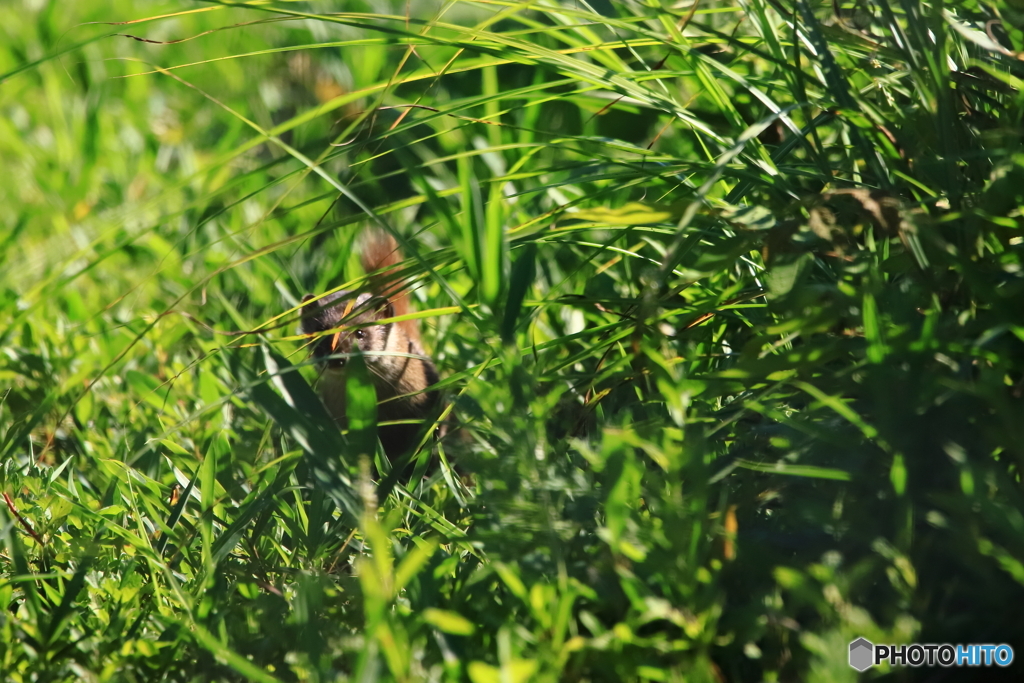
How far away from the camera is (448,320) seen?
293cm

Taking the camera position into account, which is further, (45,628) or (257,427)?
(257,427)

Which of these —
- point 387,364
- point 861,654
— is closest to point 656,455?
point 861,654

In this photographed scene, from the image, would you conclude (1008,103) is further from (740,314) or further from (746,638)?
(746,638)

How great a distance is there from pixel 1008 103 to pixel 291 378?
146cm

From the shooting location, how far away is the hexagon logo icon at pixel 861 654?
107cm

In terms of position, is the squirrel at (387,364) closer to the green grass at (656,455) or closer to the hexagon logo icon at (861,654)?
the green grass at (656,455)

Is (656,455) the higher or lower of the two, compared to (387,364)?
higher

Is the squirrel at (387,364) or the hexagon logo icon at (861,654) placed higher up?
the hexagon logo icon at (861,654)

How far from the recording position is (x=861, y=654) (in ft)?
3.54

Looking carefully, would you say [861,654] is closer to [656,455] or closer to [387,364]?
[656,455]

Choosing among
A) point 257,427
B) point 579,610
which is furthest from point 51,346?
point 579,610

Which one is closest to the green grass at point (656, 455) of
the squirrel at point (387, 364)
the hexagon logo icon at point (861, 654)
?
the hexagon logo icon at point (861, 654)

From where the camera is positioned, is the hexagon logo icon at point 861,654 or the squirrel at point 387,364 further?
the squirrel at point 387,364

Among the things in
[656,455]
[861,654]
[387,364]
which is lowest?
[387,364]
